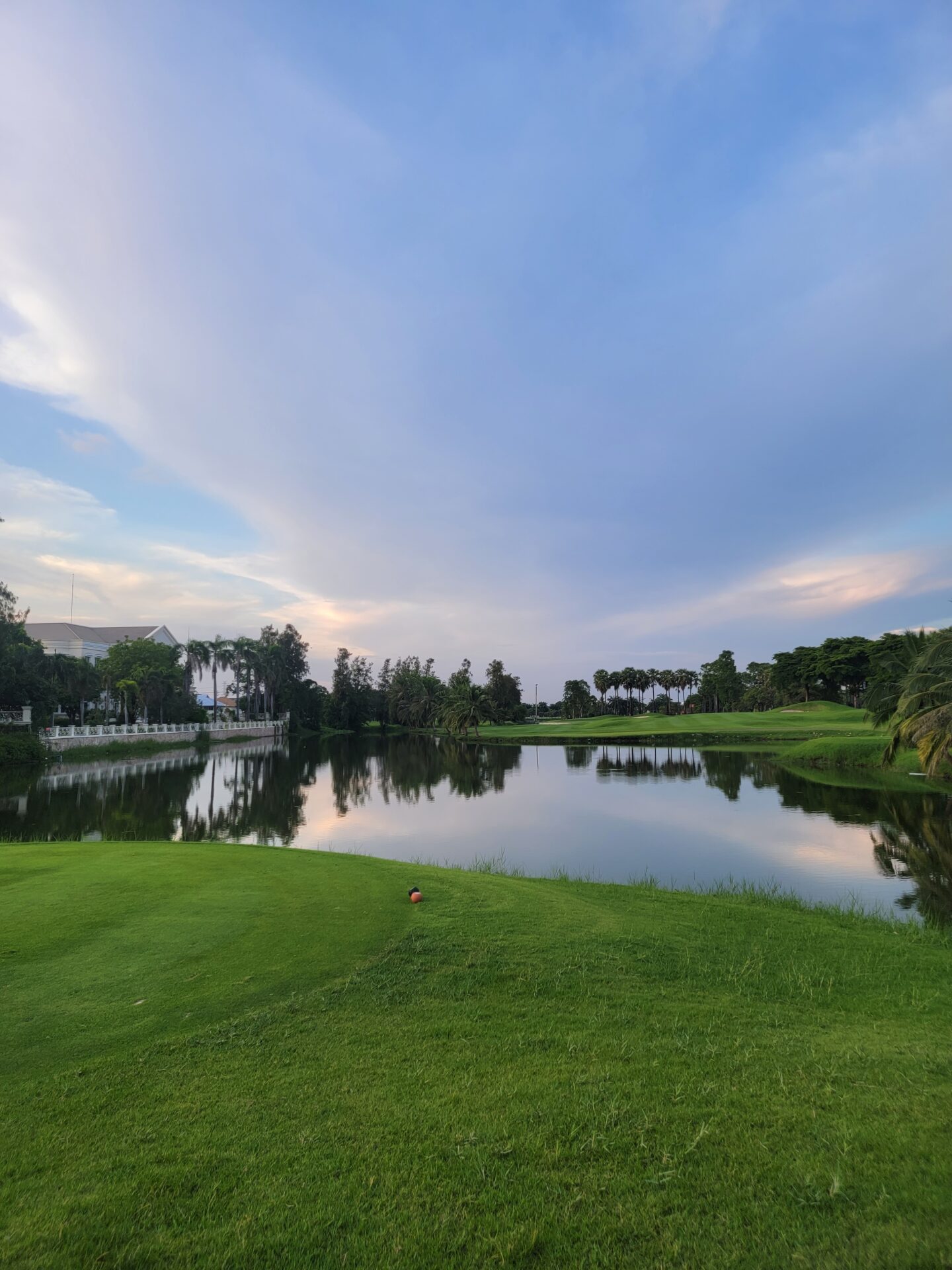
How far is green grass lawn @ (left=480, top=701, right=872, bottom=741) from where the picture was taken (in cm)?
5216

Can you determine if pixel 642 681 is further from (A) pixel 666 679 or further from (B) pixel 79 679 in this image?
(B) pixel 79 679

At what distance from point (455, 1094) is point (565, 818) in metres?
17.5

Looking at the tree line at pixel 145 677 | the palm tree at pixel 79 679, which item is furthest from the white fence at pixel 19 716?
the palm tree at pixel 79 679

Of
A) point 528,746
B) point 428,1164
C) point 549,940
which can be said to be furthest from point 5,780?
point 528,746

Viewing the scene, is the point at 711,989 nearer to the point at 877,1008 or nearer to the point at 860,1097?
the point at 877,1008

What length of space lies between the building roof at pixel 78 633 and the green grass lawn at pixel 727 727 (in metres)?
58.2

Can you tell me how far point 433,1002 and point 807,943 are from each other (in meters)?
4.93

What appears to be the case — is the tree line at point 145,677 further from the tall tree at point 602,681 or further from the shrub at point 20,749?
the tall tree at point 602,681

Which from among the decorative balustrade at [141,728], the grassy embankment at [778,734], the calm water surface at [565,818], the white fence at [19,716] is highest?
the white fence at [19,716]

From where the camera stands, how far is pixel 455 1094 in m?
3.54

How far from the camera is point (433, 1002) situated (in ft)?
16.0

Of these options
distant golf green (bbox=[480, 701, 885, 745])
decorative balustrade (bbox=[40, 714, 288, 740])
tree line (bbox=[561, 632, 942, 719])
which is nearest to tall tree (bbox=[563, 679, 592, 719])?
tree line (bbox=[561, 632, 942, 719])

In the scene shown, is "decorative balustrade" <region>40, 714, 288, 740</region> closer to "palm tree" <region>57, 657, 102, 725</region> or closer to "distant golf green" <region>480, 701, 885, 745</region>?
"palm tree" <region>57, 657, 102, 725</region>

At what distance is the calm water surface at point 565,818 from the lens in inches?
543
